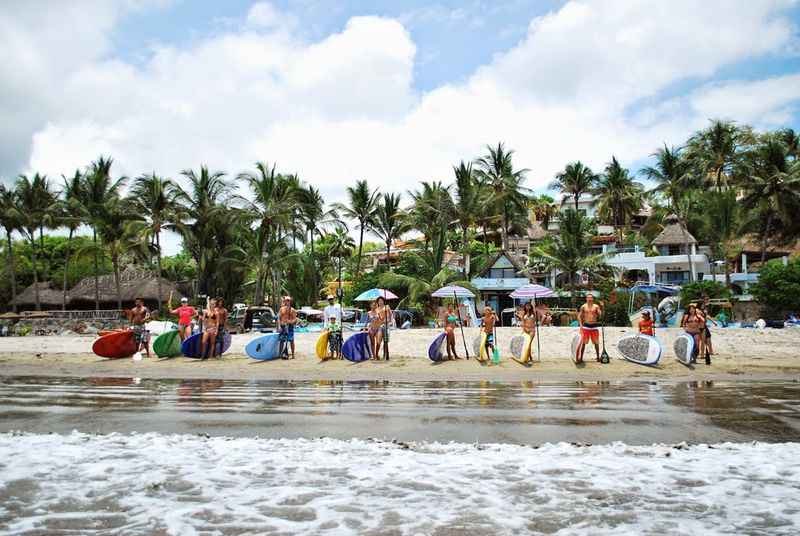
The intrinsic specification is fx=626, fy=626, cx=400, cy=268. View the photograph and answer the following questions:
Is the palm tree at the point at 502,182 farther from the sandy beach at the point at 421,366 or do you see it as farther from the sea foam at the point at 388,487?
the sea foam at the point at 388,487

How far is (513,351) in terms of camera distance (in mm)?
17672

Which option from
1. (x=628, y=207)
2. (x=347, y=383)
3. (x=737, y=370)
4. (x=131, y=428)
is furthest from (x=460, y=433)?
(x=628, y=207)

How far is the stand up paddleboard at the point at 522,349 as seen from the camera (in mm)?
16250

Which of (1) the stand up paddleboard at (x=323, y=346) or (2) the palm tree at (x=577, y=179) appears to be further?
(2) the palm tree at (x=577, y=179)

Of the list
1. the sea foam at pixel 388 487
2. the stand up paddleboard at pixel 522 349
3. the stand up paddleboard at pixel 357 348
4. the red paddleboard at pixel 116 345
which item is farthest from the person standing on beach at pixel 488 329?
the sea foam at pixel 388 487

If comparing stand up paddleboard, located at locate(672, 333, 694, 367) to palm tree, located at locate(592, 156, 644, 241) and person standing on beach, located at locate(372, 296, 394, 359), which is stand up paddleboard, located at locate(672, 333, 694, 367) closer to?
person standing on beach, located at locate(372, 296, 394, 359)

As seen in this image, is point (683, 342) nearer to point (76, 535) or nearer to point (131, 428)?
point (131, 428)

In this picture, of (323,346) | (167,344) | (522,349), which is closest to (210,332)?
(167,344)

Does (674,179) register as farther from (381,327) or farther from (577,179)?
(381,327)

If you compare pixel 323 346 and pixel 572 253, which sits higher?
pixel 572 253

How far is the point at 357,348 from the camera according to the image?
1691 centimetres

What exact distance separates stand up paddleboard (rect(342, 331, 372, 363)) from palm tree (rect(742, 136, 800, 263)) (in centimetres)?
3725

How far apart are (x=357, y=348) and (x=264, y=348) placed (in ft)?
8.34

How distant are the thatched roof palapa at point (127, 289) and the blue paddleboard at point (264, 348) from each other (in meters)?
31.0
